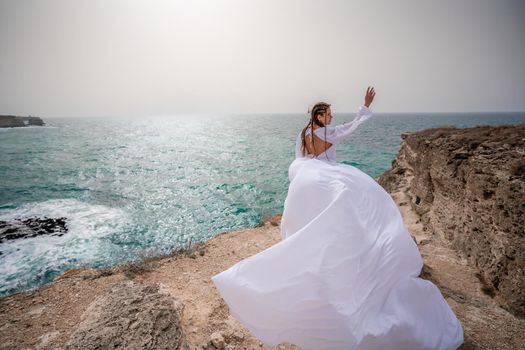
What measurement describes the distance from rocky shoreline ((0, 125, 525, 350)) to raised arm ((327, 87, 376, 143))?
359 cm

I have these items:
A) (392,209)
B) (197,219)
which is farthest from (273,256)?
(197,219)

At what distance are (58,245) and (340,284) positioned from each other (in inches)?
556

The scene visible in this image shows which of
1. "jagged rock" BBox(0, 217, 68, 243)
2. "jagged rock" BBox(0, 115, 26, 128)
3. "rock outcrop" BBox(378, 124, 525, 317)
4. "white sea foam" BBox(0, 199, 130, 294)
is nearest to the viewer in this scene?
"rock outcrop" BBox(378, 124, 525, 317)

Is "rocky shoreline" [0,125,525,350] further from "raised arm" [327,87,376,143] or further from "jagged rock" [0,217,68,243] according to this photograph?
"jagged rock" [0,217,68,243]

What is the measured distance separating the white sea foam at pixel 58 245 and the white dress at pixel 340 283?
10474 mm

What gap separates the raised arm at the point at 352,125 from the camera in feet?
14.3

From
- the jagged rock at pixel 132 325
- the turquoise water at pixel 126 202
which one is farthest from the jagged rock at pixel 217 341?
the turquoise water at pixel 126 202

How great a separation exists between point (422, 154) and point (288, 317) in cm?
1070

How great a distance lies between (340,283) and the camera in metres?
2.96

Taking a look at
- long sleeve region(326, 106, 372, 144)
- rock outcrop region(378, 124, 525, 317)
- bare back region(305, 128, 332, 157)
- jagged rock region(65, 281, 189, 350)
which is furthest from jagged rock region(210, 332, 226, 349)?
rock outcrop region(378, 124, 525, 317)

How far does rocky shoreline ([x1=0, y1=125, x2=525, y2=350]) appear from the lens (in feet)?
13.6

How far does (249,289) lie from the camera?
3242mm

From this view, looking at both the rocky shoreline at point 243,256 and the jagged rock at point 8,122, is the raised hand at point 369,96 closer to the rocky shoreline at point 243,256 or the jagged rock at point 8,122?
the rocky shoreline at point 243,256

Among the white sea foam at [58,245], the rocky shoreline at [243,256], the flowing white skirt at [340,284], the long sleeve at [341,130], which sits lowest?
the white sea foam at [58,245]
